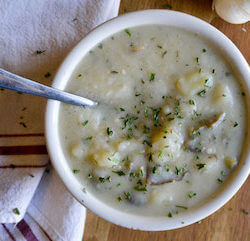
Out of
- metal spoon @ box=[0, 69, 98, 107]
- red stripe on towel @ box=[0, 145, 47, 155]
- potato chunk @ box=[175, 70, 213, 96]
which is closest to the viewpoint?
metal spoon @ box=[0, 69, 98, 107]

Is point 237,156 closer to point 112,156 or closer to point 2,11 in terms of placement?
point 112,156

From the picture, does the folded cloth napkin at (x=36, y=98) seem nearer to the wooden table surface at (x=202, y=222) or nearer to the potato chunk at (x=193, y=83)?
the wooden table surface at (x=202, y=222)

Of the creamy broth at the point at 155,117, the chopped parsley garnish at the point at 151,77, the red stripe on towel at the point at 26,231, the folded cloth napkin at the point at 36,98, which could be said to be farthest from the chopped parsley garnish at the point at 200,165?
the red stripe on towel at the point at 26,231

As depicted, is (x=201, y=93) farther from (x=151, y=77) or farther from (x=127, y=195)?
(x=127, y=195)

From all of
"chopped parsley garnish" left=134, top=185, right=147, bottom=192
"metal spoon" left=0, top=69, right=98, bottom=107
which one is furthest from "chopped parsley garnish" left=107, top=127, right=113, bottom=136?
"chopped parsley garnish" left=134, top=185, right=147, bottom=192

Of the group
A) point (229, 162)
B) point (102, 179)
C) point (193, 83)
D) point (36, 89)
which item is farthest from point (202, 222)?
point (36, 89)

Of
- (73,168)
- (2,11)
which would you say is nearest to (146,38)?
(73,168)

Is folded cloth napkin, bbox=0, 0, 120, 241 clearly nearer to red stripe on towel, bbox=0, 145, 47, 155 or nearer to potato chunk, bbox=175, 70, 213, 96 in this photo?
red stripe on towel, bbox=0, 145, 47, 155
